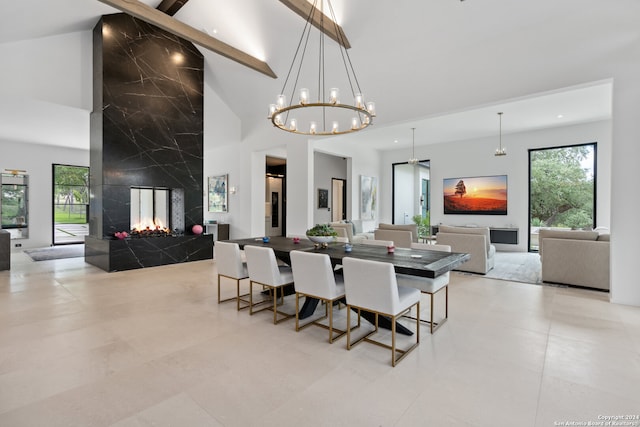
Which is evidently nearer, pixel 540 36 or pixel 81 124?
pixel 540 36

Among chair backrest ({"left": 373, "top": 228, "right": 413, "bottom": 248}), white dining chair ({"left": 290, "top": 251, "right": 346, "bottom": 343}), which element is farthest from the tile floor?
chair backrest ({"left": 373, "top": 228, "right": 413, "bottom": 248})

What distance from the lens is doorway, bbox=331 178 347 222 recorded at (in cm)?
1047

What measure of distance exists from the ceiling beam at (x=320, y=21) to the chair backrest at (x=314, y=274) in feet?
11.6

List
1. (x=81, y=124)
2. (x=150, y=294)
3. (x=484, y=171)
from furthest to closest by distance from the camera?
(x=484, y=171), (x=81, y=124), (x=150, y=294)

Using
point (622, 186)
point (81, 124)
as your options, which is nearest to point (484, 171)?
point (622, 186)

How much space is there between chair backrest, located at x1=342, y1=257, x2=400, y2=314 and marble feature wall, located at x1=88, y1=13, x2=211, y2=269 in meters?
5.53

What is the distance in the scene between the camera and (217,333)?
10.2 feet

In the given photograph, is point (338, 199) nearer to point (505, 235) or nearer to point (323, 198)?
point (323, 198)

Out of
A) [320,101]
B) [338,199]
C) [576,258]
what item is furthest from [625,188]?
[338,199]

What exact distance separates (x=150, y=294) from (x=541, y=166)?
9.45 m

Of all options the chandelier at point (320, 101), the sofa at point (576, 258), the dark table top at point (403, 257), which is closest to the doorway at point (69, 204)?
the chandelier at point (320, 101)

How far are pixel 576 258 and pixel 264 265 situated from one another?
15.1 feet

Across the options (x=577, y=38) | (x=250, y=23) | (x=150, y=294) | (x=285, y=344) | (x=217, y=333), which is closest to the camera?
(x=285, y=344)

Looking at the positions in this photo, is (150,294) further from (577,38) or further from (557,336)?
(577,38)
